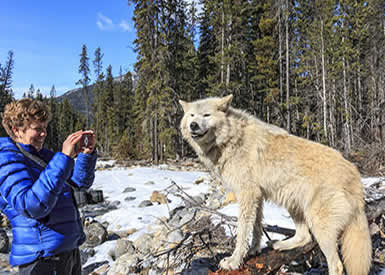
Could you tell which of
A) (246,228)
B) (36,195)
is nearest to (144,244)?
(246,228)

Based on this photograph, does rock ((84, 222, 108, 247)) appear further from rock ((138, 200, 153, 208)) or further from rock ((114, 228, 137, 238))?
rock ((138, 200, 153, 208))

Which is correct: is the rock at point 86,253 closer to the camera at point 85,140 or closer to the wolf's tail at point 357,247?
the camera at point 85,140

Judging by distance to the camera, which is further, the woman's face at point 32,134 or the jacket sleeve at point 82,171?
the jacket sleeve at point 82,171

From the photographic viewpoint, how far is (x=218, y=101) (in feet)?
11.3

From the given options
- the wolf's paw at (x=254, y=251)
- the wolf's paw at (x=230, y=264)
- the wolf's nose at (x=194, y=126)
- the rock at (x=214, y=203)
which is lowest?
the rock at (x=214, y=203)

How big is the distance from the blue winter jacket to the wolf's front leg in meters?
1.67

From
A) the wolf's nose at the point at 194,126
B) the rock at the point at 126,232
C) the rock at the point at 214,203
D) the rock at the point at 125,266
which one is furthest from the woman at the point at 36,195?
the rock at the point at 214,203

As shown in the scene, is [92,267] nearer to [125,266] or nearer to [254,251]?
[125,266]

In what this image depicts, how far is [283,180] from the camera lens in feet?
9.87

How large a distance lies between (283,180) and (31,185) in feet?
8.57

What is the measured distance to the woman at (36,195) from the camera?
162cm

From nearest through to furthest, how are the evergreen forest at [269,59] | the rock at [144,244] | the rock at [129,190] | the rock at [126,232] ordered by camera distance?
the rock at [144,244] < the rock at [126,232] < the rock at [129,190] < the evergreen forest at [269,59]

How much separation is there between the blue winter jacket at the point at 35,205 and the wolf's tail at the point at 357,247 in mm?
2936

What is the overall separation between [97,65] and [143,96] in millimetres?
36092
